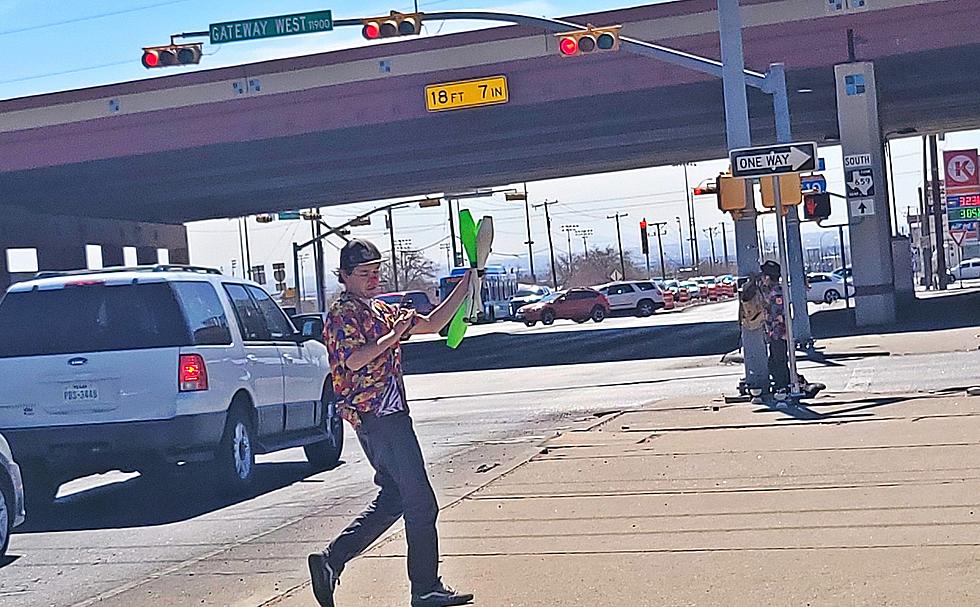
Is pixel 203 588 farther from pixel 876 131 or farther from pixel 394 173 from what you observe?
pixel 394 173

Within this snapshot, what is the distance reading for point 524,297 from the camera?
85.6 meters

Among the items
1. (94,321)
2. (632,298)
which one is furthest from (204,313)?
(632,298)

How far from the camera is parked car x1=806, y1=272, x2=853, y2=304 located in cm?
6241

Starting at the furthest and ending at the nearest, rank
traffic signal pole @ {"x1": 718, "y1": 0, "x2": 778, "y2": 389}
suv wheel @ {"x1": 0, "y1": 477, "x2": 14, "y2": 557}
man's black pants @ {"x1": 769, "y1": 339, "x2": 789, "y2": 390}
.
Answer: traffic signal pole @ {"x1": 718, "y1": 0, "x2": 778, "y2": 389} < man's black pants @ {"x1": 769, "y1": 339, "x2": 789, "y2": 390} < suv wheel @ {"x1": 0, "y1": 477, "x2": 14, "y2": 557}

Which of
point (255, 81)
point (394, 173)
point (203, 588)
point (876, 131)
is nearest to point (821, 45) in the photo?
point (876, 131)

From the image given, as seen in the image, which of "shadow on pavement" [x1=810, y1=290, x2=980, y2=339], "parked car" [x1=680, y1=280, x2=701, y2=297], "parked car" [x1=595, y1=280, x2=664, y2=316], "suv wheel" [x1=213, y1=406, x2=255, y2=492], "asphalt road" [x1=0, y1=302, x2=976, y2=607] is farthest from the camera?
"parked car" [x1=680, y1=280, x2=701, y2=297]

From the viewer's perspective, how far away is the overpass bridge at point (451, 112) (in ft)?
104

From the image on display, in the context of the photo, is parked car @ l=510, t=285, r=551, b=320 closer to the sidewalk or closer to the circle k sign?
the circle k sign

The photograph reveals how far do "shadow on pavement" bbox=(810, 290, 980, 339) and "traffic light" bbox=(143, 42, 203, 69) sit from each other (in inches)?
616

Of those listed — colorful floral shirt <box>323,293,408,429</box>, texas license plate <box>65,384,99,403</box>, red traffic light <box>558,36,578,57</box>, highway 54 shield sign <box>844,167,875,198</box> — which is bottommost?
texas license plate <box>65,384,99,403</box>

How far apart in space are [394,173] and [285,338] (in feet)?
111

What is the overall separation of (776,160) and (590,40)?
19.7 ft

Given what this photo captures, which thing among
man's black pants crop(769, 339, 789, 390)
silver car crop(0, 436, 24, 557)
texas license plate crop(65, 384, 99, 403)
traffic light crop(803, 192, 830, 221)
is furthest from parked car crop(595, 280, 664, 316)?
silver car crop(0, 436, 24, 557)

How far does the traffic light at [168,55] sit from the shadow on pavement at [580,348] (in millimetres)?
11570
